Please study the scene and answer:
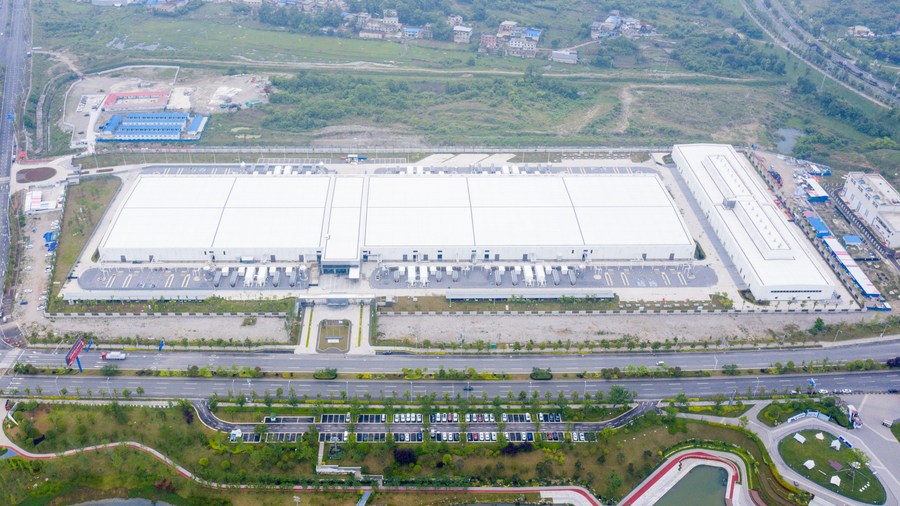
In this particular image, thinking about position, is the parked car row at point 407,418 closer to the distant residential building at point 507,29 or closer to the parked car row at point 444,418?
the parked car row at point 444,418

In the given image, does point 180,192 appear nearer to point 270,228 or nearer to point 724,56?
point 270,228

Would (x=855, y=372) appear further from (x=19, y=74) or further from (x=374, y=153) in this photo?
(x=19, y=74)

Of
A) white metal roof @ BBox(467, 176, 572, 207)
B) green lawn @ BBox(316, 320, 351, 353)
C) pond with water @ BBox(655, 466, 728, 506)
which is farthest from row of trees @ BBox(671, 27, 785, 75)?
green lawn @ BBox(316, 320, 351, 353)

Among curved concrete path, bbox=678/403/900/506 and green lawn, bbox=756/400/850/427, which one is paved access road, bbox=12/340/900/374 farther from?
Answer: curved concrete path, bbox=678/403/900/506

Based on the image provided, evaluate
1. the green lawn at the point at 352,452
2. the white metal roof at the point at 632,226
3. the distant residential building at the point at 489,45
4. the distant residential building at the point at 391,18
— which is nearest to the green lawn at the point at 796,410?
the green lawn at the point at 352,452

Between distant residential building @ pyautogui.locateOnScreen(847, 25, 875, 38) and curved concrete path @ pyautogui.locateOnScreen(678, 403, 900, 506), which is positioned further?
distant residential building @ pyautogui.locateOnScreen(847, 25, 875, 38)

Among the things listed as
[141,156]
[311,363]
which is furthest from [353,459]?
[141,156]
